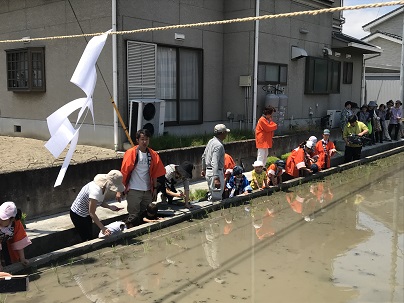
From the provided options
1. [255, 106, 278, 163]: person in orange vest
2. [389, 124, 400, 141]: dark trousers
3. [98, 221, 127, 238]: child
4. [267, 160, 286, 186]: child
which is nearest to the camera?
[98, 221, 127, 238]: child

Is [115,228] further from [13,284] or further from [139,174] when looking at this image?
[13,284]

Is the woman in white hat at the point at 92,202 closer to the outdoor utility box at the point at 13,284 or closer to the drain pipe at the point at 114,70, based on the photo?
the outdoor utility box at the point at 13,284

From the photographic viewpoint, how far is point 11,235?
507 cm

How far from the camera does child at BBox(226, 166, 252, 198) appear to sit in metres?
8.66

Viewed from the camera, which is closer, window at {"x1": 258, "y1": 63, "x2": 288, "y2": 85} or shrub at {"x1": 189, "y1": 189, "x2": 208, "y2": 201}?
shrub at {"x1": 189, "y1": 189, "x2": 208, "y2": 201}

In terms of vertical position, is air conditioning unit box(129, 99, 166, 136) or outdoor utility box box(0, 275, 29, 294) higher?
air conditioning unit box(129, 99, 166, 136)

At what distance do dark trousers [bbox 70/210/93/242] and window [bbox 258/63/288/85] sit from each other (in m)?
8.56

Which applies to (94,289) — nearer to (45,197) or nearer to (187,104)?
(45,197)

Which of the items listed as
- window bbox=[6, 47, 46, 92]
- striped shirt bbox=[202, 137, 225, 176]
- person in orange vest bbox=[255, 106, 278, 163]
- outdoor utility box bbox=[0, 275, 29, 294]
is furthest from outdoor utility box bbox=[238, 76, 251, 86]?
outdoor utility box bbox=[0, 275, 29, 294]

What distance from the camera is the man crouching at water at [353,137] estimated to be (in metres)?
12.6

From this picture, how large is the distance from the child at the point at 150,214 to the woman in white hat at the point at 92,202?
40.2 inches

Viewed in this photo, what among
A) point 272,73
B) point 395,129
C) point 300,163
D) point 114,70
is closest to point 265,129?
point 300,163

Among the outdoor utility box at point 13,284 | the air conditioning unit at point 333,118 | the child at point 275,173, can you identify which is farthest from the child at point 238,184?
the air conditioning unit at point 333,118

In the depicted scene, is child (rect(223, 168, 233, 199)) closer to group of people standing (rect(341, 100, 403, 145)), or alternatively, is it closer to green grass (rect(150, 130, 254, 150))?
green grass (rect(150, 130, 254, 150))
